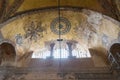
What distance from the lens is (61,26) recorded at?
41.3 feet

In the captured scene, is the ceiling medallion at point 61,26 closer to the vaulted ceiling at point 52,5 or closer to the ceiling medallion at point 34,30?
the ceiling medallion at point 34,30

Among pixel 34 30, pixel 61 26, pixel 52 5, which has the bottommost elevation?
pixel 34 30

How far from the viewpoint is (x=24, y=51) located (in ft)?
40.8

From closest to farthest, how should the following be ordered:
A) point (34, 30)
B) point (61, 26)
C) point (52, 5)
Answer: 1. point (52, 5)
2. point (34, 30)
3. point (61, 26)

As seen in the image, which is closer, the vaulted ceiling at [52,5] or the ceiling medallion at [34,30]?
the vaulted ceiling at [52,5]

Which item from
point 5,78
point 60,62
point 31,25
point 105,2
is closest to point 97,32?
point 105,2

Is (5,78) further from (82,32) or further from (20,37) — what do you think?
(82,32)

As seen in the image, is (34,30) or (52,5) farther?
(34,30)

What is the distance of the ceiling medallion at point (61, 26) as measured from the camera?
12484mm

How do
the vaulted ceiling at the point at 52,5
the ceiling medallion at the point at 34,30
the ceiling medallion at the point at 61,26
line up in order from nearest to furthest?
the vaulted ceiling at the point at 52,5 → the ceiling medallion at the point at 34,30 → the ceiling medallion at the point at 61,26

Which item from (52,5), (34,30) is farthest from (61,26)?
(34,30)

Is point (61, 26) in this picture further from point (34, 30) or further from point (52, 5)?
point (34, 30)

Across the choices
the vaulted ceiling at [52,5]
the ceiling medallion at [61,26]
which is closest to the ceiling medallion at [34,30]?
the ceiling medallion at [61,26]

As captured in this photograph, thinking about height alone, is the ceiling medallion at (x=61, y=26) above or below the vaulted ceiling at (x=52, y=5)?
below
